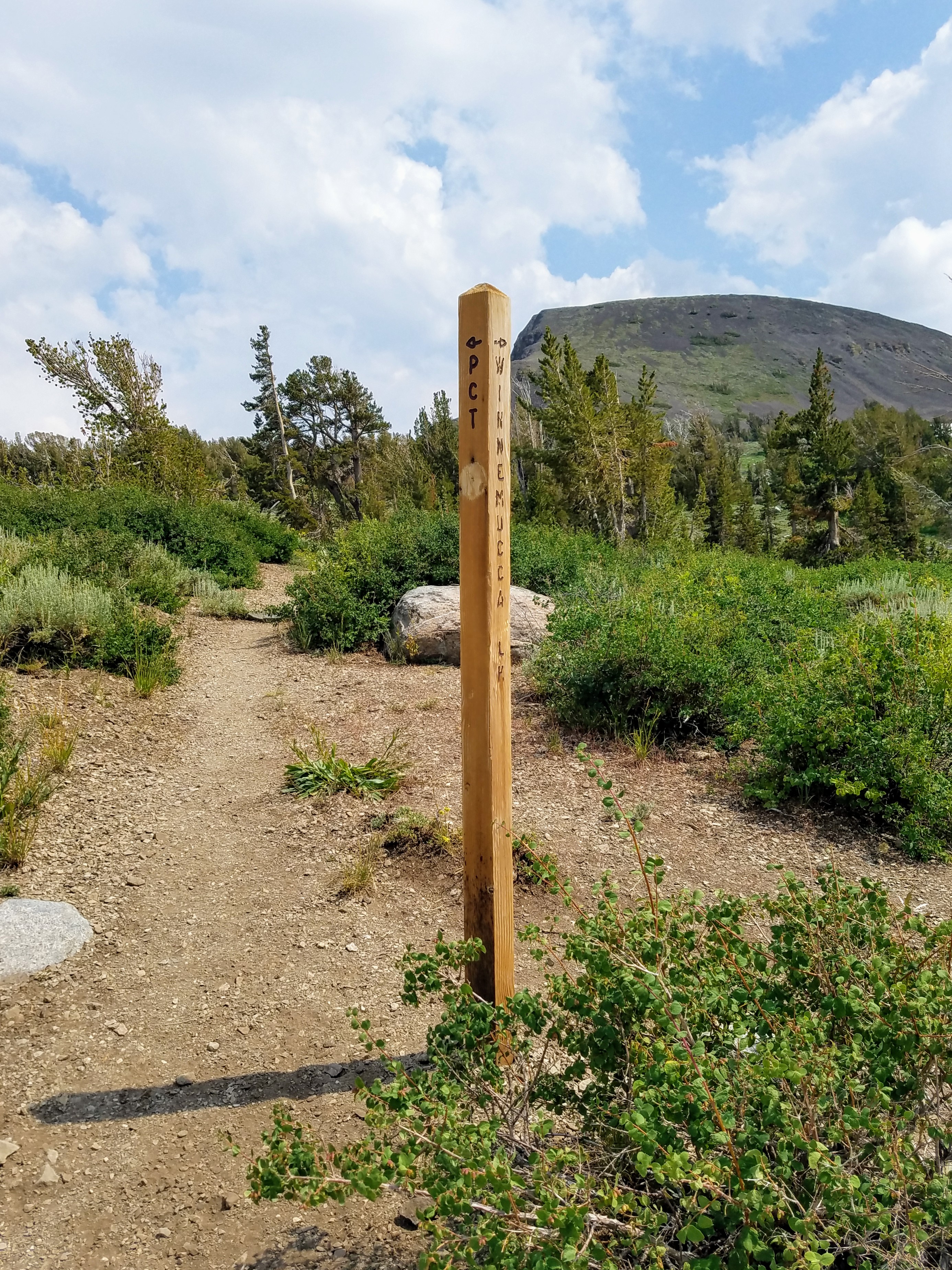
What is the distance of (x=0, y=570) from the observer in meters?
7.81

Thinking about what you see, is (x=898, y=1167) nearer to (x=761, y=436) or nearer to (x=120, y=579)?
(x=120, y=579)

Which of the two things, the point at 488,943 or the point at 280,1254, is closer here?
the point at 280,1254

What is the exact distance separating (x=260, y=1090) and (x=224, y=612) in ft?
31.2

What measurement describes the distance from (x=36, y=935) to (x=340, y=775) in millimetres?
2021

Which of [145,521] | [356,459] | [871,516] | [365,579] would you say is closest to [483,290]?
[365,579]

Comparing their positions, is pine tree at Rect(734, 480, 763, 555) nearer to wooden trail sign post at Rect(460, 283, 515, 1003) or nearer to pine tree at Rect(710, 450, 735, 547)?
pine tree at Rect(710, 450, 735, 547)

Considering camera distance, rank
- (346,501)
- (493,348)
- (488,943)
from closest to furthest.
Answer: (493,348)
(488,943)
(346,501)

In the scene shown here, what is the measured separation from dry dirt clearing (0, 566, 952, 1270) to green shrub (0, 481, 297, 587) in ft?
20.2

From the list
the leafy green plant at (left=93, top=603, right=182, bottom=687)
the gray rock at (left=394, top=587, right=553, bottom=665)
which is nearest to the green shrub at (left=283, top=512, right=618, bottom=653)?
the gray rock at (left=394, top=587, right=553, bottom=665)

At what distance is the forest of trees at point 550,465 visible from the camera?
17.3 m

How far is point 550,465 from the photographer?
26266 millimetres

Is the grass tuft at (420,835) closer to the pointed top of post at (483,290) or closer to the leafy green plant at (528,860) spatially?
the leafy green plant at (528,860)

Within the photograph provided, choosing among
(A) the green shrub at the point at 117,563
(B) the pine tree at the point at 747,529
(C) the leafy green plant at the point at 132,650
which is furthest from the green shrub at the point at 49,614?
(B) the pine tree at the point at 747,529

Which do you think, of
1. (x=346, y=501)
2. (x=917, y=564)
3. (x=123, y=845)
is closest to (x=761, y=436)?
(x=346, y=501)
